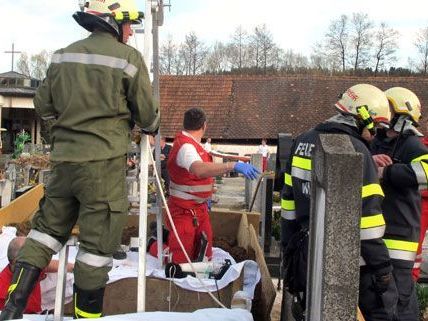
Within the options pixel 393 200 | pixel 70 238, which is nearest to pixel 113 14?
pixel 70 238

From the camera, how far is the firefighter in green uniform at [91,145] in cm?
308

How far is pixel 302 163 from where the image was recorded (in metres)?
3.61

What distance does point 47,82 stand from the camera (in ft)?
10.7

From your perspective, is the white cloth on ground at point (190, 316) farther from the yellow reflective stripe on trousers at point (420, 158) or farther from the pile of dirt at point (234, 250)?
the pile of dirt at point (234, 250)

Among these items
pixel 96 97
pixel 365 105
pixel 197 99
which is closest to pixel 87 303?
pixel 96 97

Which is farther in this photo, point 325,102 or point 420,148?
point 325,102

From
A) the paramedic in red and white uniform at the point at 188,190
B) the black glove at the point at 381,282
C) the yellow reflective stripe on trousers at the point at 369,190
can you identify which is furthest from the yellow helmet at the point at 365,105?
the paramedic in red and white uniform at the point at 188,190

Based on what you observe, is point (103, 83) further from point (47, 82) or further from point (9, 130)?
point (9, 130)

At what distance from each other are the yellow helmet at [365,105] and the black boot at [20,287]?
2.10 meters

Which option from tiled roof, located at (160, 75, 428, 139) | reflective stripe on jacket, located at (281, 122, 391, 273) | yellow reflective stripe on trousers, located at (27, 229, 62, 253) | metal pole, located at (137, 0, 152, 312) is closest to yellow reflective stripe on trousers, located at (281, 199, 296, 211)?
reflective stripe on jacket, located at (281, 122, 391, 273)

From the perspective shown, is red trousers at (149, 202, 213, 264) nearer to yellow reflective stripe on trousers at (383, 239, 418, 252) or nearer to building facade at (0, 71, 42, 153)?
yellow reflective stripe on trousers at (383, 239, 418, 252)

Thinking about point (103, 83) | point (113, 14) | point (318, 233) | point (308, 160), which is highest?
point (113, 14)

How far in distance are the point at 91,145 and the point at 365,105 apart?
1.70m

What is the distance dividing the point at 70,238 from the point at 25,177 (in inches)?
385
